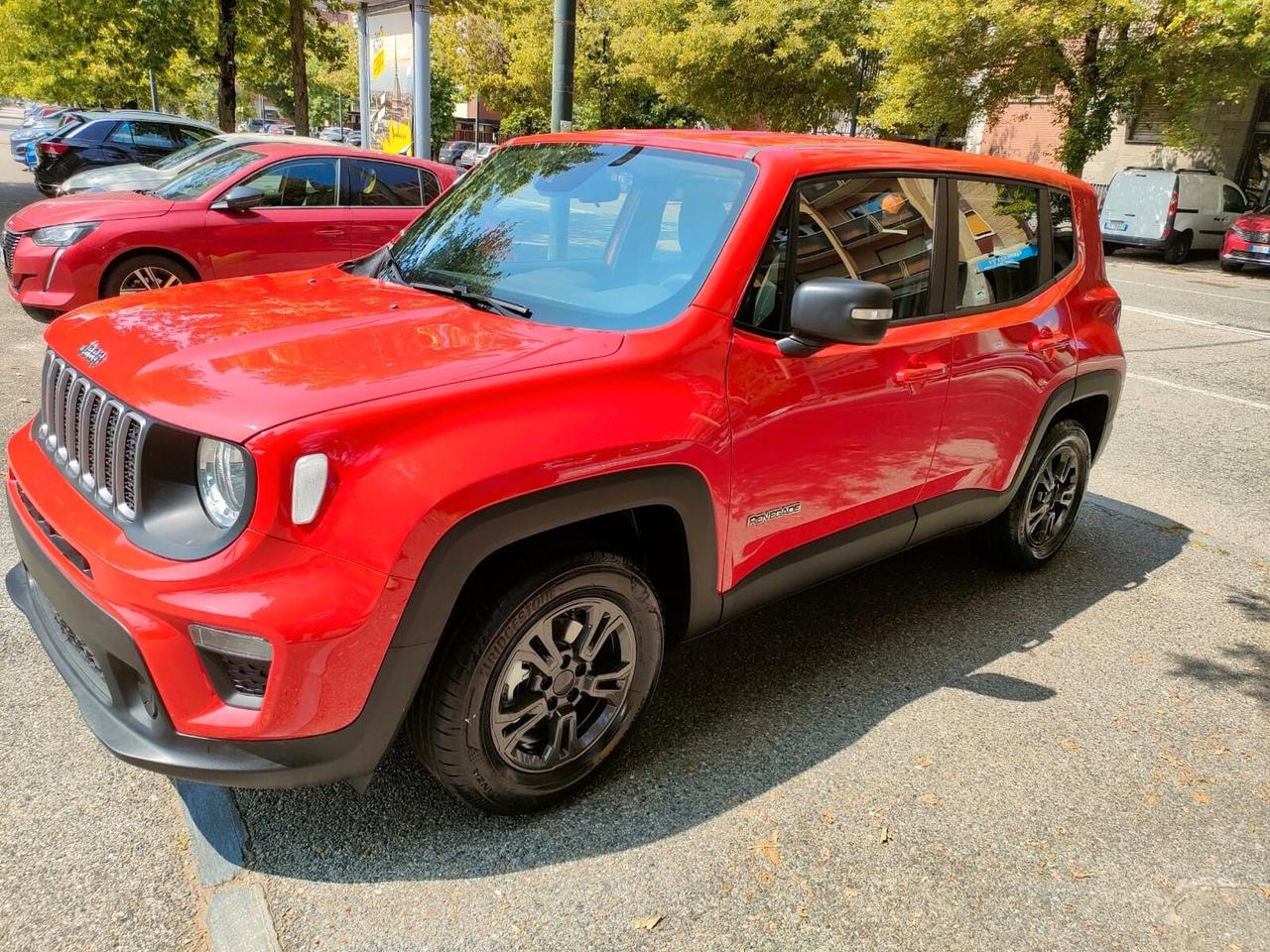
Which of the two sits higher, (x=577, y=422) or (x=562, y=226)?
(x=562, y=226)

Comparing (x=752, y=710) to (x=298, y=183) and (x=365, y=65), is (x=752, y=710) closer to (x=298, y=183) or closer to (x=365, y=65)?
(x=298, y=183)

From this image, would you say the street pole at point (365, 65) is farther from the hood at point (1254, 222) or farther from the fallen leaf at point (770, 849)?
the fallen leaf at point (770, 849)

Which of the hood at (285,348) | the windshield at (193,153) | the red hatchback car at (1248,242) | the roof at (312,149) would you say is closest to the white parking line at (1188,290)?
the red hatchback car at (1248,242)

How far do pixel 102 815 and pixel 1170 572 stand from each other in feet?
15.1

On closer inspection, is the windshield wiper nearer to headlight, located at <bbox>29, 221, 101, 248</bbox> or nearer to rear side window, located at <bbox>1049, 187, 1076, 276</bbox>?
rear side window, located at <bbox>1049, 187, 1076, 276</bbox>

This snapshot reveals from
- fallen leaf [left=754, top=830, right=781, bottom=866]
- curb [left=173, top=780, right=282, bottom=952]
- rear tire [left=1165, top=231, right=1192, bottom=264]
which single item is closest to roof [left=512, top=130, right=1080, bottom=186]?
fallen leaf [left=754, top=830, right=781, bottom=866]

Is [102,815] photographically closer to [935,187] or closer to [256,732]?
[256,732]

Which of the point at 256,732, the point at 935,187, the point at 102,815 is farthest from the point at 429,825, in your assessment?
the point at 935,187

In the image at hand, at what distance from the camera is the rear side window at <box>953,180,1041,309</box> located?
353cm

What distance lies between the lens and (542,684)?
2547 millimetres

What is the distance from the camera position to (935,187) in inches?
135

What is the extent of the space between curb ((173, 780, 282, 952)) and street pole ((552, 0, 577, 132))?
19.6 ft

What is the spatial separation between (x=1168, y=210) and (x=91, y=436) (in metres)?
21.9

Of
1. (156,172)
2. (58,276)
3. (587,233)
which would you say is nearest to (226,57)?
(156,172)
